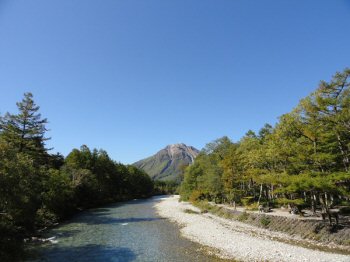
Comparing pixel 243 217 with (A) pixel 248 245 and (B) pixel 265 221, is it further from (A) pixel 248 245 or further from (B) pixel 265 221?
(A) pixel 248 245

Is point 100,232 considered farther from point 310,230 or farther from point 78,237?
point 310,230

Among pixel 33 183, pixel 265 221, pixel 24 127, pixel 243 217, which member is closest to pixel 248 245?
pixel 265 221

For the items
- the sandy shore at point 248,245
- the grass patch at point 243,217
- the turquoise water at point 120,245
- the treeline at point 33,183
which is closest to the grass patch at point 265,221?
the sandy shore at point 248,245

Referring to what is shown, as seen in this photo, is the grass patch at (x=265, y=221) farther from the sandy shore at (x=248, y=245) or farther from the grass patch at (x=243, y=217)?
the grass patch at (x=243, y=217)

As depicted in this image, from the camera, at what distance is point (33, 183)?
1053 inches

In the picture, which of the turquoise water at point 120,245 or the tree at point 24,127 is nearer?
the turquoise water at point 120,245

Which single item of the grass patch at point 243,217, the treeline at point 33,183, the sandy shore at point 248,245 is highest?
the treeline at point 33,183

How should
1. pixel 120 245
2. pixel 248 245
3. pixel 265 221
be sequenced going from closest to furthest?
1. pixel 248 245
2. pixel 120 245
3. pixel 265 221

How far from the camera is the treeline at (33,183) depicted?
21.0 meters

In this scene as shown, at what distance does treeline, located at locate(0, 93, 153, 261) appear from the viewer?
21000 millimetres

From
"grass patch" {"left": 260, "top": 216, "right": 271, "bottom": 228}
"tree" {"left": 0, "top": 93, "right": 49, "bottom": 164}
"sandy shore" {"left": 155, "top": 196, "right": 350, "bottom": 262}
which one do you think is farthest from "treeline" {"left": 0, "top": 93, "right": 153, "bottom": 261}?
"grass patch" {"left": 260, "top": 216, "right": 271, "bottom": 228}

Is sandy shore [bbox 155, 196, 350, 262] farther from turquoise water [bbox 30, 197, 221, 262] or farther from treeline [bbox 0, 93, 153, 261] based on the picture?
treeline [bbox 0, 93, 153, 261]

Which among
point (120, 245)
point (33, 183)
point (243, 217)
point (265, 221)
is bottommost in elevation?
point (120, 245)

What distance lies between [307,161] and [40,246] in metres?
29.0
